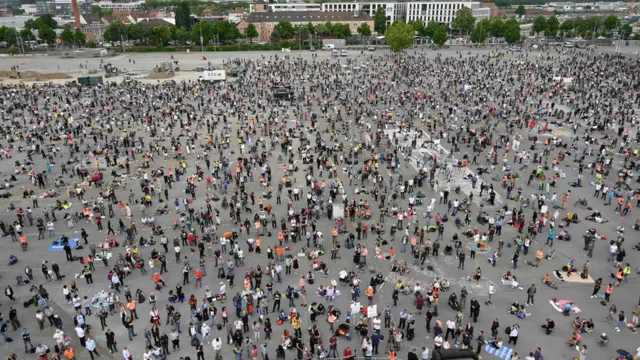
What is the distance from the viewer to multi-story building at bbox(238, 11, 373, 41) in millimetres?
134250

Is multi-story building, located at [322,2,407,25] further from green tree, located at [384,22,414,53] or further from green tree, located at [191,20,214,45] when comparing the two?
green tree, located at [384,22,414,53]

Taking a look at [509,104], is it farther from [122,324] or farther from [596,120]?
[122,324]

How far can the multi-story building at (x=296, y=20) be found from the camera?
134250 mm

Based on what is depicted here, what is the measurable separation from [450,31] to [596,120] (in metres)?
118

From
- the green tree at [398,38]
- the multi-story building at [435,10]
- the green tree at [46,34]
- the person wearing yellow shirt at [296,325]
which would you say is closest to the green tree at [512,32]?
the green tree at [398,38]

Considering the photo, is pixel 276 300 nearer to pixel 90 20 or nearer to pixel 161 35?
pixel 161 35

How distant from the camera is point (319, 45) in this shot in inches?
4761

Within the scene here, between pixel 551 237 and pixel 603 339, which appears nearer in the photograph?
pixel 603 339

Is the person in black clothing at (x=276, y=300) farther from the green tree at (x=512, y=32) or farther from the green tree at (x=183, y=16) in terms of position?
the green tree at (x=183, y=16)

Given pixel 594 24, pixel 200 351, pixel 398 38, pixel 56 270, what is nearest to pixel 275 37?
pixel 398 38

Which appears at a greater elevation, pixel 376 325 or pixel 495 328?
pixel 376 325

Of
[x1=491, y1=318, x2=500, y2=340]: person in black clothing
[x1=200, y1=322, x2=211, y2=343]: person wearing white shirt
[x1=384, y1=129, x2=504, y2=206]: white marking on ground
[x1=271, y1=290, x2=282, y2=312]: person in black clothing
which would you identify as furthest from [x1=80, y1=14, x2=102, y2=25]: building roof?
[x1=491, y1=318, x2=500, y2=340]: person in black clothing

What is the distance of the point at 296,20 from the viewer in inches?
5369

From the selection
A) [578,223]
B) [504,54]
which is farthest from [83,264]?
[504,54]
